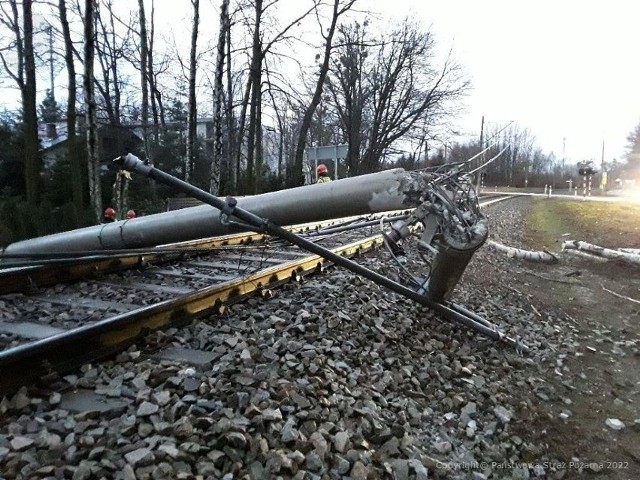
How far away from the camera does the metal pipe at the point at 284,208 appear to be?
4652 mm

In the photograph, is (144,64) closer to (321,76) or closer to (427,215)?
(321,76)

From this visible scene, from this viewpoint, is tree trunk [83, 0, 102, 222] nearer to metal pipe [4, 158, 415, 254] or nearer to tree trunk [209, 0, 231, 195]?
tree trunk [209, 0, 231, 195]

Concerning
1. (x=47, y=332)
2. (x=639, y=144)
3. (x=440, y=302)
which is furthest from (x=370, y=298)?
(x=639, y=144)

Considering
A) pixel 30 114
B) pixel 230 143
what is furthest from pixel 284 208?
pixel 230 143

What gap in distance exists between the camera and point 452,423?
147 inches

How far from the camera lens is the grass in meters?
14.4

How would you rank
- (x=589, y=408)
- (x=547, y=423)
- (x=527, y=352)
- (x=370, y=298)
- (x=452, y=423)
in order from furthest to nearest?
1. (x=370, y=298)
2. (x=527, y=352)
3. (x=589, y=408)
4. (x=547, y=423)
5. (x=452, y=423)

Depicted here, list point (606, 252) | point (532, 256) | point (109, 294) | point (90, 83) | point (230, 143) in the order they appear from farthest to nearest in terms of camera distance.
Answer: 1. point (230, 143)
2. point (90, 83)
3. point (532, 256)
4. point (606, 252)
5. point (109, 294)

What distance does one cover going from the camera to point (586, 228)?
17.3 m

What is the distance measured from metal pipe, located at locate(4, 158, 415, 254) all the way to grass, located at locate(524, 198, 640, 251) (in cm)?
1094

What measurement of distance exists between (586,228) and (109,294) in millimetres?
16361

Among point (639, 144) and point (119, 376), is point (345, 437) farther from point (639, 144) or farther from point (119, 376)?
point (639, 144)

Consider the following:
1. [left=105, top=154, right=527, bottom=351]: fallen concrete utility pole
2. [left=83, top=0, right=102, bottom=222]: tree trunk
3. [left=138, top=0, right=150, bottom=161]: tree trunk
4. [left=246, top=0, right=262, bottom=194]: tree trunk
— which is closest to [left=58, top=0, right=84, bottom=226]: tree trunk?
[left=83, top=0, right=102, bottom=222]: tree trunk

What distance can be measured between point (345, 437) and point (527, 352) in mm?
3019
